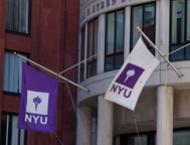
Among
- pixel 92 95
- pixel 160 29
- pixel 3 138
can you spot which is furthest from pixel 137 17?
pixel 3 138

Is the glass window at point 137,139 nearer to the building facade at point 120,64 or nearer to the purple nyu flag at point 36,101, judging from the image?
the building facade at point 120,64

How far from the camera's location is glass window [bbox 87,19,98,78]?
137 ft

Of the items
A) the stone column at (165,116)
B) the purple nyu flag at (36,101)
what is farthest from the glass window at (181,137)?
the purple nyu flag at (36,101)

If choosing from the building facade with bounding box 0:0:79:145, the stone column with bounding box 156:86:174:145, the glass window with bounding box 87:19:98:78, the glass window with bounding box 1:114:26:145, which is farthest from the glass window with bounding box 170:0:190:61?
the glass window with bounding box 1:114:26:145

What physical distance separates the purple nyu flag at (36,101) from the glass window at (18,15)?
9.58 meters

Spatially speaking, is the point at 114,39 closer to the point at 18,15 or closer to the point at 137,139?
the point at 137,139

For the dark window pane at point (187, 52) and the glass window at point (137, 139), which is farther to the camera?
the glass window at point (137, 139)

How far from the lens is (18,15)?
4588 cm

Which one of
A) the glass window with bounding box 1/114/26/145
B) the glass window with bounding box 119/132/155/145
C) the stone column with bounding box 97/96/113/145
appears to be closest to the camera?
the stone column with bounding box 97/96/113/145

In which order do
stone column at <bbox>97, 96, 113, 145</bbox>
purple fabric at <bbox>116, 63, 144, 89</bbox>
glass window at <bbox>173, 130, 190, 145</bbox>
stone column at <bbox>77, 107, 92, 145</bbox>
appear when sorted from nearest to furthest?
1. purple fabric at <bbox>116, 63, 144, 89</bbox>
2. stone column at <bbox>97, 96, 113, 145</bbox>
3. glass window at <bbox>173, 130, 190, 145</bbox>
4. stone column at <bbox>77, 107, 92, 145</bbox>

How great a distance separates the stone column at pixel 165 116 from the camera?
37.2 m

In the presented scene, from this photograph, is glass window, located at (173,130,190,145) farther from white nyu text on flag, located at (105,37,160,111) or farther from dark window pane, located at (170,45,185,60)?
white nyu text on flag, located at (105,37,160,111)

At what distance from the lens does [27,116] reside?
35344mm

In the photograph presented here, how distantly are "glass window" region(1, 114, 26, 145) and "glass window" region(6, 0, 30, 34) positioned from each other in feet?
15.3
